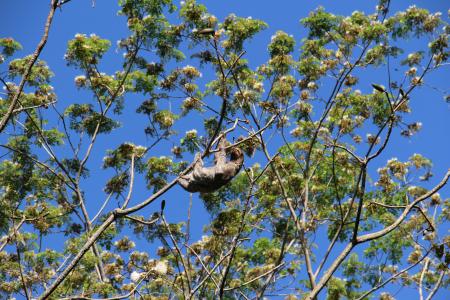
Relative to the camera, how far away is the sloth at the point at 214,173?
19.9 ft

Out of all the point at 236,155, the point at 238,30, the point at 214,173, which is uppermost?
the point at 238,30

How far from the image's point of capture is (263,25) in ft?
39.8

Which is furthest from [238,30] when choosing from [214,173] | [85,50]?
[214,173]

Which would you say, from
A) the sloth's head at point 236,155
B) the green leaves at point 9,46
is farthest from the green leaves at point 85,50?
the sloth's head at point 236,155

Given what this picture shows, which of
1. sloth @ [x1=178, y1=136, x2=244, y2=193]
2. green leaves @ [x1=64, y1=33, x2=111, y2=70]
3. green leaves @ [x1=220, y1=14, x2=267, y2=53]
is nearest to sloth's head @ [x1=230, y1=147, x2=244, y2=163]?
sloth @ [x1=178, y1=136, x2=244, y2=193]

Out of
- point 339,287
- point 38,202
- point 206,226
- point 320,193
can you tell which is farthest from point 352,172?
point 38,202

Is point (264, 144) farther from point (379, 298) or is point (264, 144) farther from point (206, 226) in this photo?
point (379, 298)

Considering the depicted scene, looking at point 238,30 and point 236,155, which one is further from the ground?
point 238,30

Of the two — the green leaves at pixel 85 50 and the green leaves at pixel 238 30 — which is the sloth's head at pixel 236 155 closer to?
the green leaves at pixel 238 30

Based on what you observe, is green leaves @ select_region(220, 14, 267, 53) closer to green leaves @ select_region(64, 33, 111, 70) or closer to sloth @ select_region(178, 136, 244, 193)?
green leaves @ select_region(64, 33, 111, 70)

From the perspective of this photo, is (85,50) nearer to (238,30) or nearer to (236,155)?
(238,30)

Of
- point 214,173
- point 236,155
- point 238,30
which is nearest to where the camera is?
point 214,173

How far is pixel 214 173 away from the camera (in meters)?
6.15

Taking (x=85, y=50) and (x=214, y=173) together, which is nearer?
(x=214, y=173)
